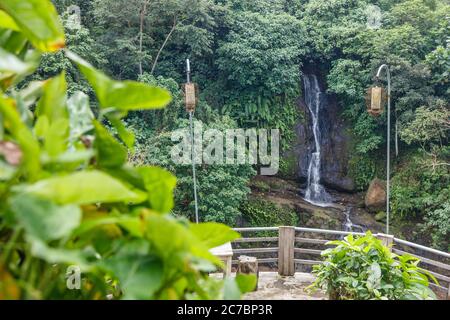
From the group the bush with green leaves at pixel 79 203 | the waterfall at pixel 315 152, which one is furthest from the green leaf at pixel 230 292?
the waterfall at pixel 315 152

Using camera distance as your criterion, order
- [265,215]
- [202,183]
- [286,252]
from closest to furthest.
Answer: [286,252], [202,183], [265,215]

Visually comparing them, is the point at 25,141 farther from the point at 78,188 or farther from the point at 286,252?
the point at 286,252

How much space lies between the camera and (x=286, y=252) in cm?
352

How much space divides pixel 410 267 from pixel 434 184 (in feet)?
19.1

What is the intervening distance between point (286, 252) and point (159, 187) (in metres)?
3.29

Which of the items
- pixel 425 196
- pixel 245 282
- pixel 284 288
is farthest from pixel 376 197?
pixel 245 282

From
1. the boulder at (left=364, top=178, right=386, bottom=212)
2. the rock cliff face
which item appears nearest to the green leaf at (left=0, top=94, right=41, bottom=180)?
the boulder at (left=364, top=178, right=386, bottom=212)

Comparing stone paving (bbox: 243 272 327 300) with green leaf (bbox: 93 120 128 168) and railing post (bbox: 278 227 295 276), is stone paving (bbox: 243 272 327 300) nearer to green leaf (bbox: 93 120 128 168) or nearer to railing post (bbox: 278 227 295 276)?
railing post (bbox: 278 227 295 276)

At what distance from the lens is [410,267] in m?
1.79

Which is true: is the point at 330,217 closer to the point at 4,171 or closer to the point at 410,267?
the point at 410,267

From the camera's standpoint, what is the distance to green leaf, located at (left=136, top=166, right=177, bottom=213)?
374 mm

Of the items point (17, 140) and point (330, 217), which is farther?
point (330, 217)

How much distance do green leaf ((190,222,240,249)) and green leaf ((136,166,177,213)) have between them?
0.11 ft
